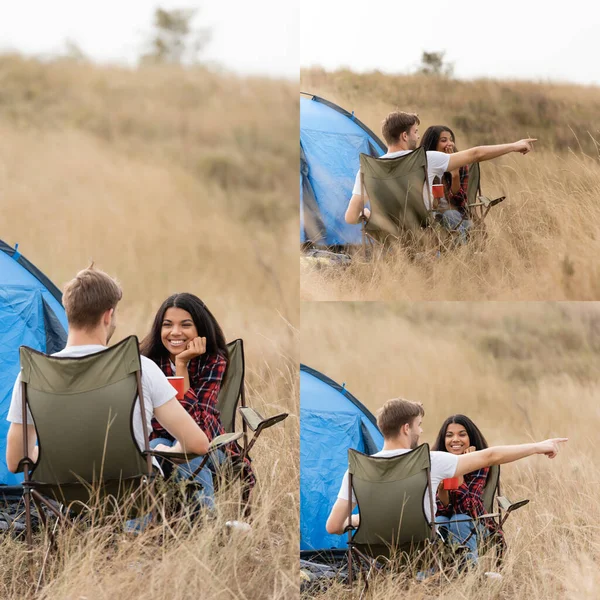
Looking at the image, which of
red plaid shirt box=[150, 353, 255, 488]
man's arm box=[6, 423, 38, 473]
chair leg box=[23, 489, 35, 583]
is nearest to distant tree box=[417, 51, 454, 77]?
red plaid shirt box=[150, 353, 255, 488]

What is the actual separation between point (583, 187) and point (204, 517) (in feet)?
6.48

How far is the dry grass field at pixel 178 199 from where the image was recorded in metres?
3.70

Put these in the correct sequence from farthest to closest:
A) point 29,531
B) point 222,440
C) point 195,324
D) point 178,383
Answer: point 195,324, point 178,383, point 222,440, point 29,531

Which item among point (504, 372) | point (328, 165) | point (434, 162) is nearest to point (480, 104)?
point (434, 162)

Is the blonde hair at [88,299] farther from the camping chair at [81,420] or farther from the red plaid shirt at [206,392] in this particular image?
the red plaid shirt at [206,392]

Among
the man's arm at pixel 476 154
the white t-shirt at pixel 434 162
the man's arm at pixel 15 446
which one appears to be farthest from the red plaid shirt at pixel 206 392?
the man's arm at pixel 476 154

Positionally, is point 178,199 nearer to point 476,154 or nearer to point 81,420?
point 476,154

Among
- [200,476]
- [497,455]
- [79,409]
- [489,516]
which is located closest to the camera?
[79,409]

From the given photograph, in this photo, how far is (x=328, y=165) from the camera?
148 inches

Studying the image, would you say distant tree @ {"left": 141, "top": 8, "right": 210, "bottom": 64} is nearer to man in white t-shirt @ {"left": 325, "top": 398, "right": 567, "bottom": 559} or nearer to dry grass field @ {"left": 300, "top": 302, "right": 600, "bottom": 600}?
dry grass field @ {"left": 300, "top": 302, "right": 600, "bottom": 600}

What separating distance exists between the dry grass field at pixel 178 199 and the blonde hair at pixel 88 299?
3.20 feet

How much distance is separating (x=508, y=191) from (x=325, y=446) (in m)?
1.23

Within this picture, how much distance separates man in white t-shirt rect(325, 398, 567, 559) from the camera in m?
3.35

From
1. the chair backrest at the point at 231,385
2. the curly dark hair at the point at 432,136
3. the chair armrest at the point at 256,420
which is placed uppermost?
the curly dark hair at the point at 432,136
